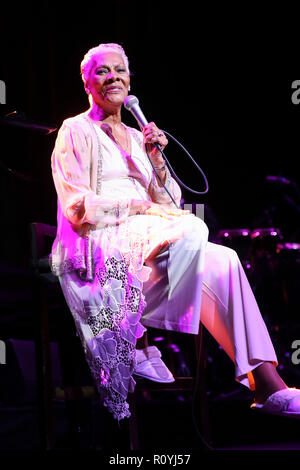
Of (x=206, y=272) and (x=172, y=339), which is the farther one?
(x=172, y=339)

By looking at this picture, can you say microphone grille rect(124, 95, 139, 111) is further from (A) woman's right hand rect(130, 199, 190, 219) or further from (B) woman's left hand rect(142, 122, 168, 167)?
(A) woman's right hand rect(130, 199, 190, 219)

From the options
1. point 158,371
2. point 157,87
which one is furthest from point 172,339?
point 158,371

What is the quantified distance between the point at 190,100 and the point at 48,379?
85.2 inches

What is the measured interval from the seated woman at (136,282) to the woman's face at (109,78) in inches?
7.7

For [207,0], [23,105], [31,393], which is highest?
[207,0]

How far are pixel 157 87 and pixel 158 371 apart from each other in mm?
2060

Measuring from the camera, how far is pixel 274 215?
150 inches

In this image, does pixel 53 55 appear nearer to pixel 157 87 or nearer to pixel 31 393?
pixel 157 87

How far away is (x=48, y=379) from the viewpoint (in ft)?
5.96

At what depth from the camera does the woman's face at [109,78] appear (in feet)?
6.59

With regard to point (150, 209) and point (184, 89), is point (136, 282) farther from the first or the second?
point (184, 89)

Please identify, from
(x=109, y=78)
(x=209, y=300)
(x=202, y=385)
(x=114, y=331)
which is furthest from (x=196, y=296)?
(x=109, y=78)
